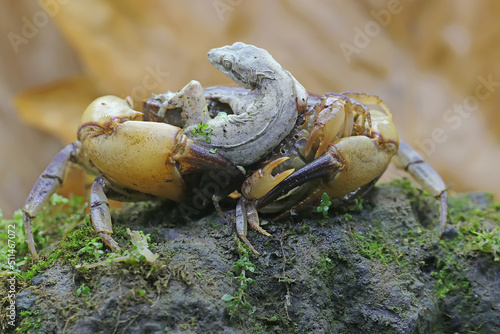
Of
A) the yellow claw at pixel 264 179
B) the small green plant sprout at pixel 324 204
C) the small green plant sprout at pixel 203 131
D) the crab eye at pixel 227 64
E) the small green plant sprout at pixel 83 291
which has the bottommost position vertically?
the small green plant sprout at pixel 83 291

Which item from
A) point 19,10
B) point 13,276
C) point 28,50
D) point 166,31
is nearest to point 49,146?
point 28,50

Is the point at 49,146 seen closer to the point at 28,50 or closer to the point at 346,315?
the point at 28,50

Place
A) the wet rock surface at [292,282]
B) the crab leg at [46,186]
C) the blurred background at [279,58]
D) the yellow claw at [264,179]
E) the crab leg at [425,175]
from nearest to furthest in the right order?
the wet rock surface at [292,282], the yellow claw at [264,179], the crab leg at [46,186], the crab leg at [425,175], the blurred background at [279,58]

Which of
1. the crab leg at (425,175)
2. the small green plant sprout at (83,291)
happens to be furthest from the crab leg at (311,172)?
the small green plant sprout at (83,291)

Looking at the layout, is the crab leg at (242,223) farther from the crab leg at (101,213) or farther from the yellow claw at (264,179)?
the crab leg at (101,213)

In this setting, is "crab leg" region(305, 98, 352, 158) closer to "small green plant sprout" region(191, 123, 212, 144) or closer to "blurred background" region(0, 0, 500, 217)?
"small green plant sprout" region(191, 123, 212, 144)

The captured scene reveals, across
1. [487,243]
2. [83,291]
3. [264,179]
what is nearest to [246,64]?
[264,179]
